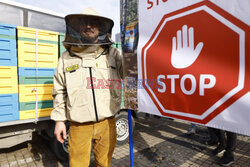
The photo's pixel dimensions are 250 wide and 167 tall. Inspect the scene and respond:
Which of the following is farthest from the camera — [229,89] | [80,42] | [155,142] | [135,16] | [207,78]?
[155,142]

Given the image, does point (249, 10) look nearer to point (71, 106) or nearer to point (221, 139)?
point (71, 106)

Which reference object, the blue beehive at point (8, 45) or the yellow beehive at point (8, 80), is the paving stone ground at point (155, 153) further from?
the blue beehive at point (8, 45)

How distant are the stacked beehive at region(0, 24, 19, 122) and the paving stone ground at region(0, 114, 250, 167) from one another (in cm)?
123

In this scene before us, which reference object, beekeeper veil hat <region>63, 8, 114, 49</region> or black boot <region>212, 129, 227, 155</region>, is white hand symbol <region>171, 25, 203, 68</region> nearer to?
beekeeper veil hat <region>63, 8, 114, 49</region>

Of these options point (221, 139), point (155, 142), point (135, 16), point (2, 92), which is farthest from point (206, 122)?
point (155, 142)

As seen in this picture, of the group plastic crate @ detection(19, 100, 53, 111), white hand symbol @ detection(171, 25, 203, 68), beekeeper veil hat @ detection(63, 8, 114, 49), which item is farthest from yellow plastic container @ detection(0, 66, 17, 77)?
white hand symbol @ detection(171, 25, 203, 68)

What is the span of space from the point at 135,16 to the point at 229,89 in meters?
1.13

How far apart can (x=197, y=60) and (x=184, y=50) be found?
0.14 meters

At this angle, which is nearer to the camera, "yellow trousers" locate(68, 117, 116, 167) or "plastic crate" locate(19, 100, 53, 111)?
"yellow trousers" locate(68, 117, 116, 167)

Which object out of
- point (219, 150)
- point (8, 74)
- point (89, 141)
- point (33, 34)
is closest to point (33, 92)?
point (8, 74)

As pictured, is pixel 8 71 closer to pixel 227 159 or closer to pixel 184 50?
pixel 184 50

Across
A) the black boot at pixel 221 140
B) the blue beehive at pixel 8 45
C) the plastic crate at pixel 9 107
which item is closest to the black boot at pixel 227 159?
the black boot at pixel 221 140

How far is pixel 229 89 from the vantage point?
1.12 m

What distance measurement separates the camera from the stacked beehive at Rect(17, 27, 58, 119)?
250cm
